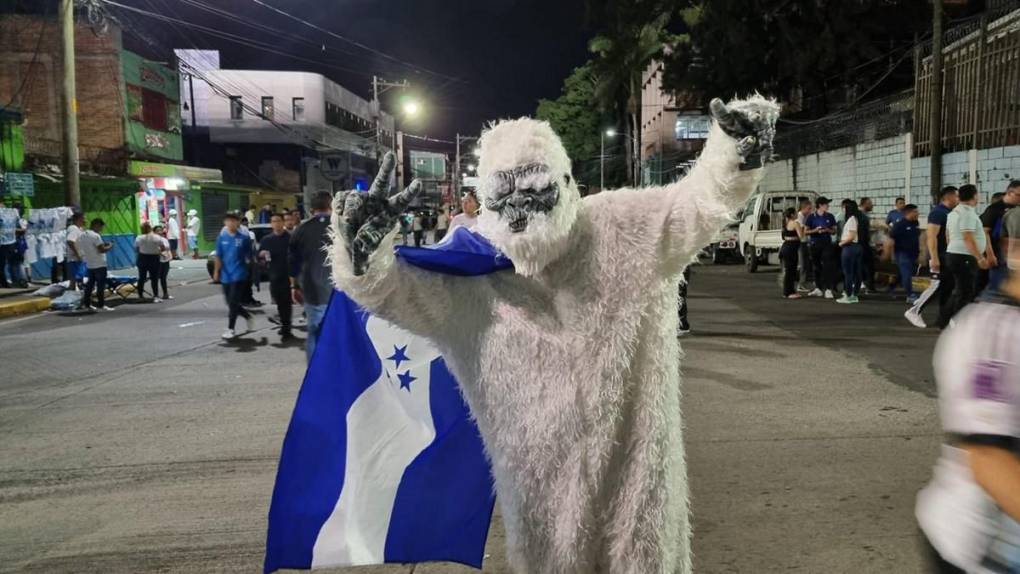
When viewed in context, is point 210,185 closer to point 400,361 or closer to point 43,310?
point 43,310

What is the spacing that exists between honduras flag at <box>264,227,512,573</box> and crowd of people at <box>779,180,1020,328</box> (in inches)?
225

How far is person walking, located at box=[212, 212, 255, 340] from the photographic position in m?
10.2

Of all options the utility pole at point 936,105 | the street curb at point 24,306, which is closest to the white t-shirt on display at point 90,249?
the street curb at point 24,306

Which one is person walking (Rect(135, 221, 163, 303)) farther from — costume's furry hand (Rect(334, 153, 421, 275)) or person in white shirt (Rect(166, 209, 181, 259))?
costume's furry hand (Rect(334, 153, 421, 275))

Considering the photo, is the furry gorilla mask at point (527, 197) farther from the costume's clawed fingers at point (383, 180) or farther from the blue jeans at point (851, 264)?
the blue jeans at point (851, 264)

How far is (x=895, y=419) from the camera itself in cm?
582

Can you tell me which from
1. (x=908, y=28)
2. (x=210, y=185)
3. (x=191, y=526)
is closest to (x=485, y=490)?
(x=191, y=526)

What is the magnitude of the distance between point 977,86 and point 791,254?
4.73 meters

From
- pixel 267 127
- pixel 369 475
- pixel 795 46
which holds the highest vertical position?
pixel 267 127

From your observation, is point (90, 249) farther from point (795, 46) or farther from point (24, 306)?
point (795, 46)

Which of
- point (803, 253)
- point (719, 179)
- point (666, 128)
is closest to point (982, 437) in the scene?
point (719, 179)

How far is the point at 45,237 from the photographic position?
673 inches

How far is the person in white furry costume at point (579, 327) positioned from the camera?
212cm

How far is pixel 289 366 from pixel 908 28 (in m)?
20.9
